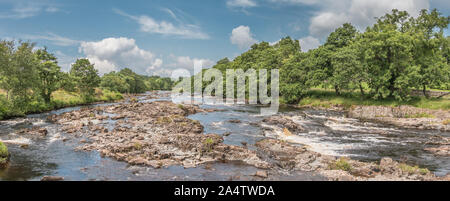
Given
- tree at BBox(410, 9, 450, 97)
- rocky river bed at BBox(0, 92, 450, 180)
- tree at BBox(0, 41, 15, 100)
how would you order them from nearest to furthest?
rocky river bed at BBox(0, 92, 450, 180) < tree at BBox(0, 41, 15, 100) < tree at BBox(410, 9, 450, 97)

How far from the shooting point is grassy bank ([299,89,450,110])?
157 ft

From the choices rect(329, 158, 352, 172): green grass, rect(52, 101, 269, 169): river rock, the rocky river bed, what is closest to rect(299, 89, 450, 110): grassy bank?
the rocky river bed

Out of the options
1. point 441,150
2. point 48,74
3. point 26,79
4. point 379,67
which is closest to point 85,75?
point 48,74

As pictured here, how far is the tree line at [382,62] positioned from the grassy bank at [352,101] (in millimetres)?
1341

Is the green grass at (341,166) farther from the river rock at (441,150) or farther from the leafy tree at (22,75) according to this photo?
the leafy tree at (22,75)

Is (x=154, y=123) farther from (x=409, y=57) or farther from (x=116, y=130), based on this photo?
(x=409, y=57)

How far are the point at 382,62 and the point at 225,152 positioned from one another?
48433 millimetres

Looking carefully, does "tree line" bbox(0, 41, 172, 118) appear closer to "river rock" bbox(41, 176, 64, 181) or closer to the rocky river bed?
the rocky river bed

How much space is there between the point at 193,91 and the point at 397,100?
4407 inches

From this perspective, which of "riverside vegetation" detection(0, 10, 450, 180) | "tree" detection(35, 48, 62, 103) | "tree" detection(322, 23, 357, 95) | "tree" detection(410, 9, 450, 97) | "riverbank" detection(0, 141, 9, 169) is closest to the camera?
"riverbank" detection(0, 141, 9, 169)

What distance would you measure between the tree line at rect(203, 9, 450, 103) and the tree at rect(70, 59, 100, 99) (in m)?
51.8

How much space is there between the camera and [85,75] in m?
72.9

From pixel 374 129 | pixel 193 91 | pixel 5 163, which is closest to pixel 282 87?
pixel 374 129
